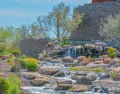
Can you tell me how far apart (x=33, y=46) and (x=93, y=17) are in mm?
9766

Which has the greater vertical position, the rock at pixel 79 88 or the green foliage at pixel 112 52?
the green foliage at pixel 112 52

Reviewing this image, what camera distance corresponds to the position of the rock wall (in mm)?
61344

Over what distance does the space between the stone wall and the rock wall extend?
15.7 feet

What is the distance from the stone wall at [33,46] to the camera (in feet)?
205

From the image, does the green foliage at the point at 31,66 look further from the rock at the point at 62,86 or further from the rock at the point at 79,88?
the rock at the point at 79,88

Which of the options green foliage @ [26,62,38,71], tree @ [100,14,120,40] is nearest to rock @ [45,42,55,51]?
tree @ [100,14,120,40]

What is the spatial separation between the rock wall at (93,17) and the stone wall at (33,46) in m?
4.78

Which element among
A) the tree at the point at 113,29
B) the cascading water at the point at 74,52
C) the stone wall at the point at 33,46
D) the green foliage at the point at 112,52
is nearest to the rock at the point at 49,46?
the stone wall at the point at 33,46

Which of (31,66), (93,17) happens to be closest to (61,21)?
(93,17)

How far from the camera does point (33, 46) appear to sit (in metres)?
63.4

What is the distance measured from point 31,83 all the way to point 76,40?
35.0 metres

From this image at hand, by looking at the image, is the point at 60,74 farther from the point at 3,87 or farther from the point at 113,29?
the point at 113,29

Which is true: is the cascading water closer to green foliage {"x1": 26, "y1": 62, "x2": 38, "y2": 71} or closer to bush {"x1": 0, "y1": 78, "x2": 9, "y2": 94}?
green foliage {"x1": 26, "y1": 62, "x2": 38, "y2": 71}

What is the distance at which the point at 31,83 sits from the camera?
28.7 meters
